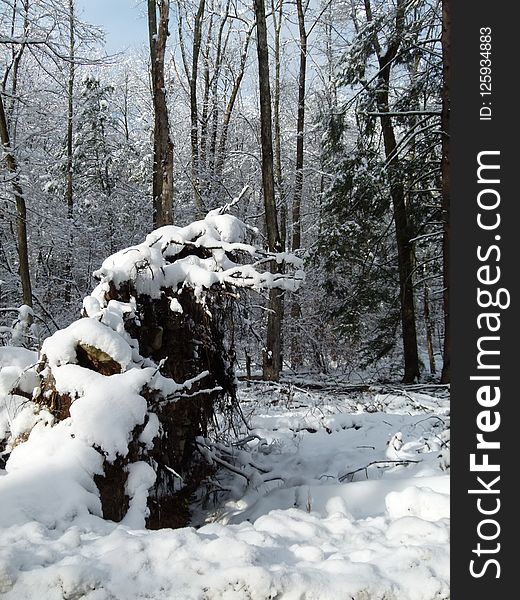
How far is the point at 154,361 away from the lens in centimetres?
461

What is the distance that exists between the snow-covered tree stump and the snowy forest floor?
14.9 inches

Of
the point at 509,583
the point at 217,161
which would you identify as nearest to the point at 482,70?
the point at 509,583

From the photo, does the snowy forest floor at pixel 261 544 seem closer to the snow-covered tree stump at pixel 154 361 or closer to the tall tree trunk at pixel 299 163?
the snow-covered tree stump at pixel 154 361

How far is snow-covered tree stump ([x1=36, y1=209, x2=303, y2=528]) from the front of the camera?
348 centimetres

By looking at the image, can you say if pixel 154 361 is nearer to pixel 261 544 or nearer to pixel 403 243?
pixel 261 544

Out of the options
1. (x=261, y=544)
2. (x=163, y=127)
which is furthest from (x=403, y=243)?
(x=261, y=544)

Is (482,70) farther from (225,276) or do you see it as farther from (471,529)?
(225,276)

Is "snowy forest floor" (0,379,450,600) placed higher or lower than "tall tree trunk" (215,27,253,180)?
lower

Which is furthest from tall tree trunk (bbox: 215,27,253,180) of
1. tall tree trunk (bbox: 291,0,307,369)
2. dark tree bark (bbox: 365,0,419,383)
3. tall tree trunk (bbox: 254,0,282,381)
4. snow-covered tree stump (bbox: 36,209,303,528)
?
snow-covered tree stump (bbox: 36,209,303,528)

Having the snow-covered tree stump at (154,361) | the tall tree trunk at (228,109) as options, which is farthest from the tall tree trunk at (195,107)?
the snow-covered tree stump at (154,361)

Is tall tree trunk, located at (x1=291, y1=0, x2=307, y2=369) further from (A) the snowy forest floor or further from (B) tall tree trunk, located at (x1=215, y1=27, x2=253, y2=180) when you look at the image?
(A) the snowy forest floor

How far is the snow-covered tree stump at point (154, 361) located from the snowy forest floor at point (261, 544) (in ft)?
1.24

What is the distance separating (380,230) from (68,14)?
26.0 ft

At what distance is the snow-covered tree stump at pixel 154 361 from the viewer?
11.4 feet
